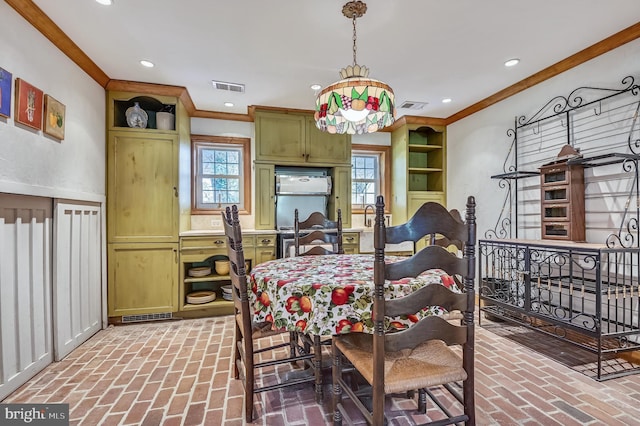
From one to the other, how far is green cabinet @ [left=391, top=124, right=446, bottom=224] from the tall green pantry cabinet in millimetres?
2910

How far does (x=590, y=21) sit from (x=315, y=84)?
2195mm

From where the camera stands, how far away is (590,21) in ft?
7.08

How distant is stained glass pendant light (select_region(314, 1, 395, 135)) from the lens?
1.80 metres

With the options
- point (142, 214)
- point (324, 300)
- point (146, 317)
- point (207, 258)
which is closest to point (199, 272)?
point (207, 258)

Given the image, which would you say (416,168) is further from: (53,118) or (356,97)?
(53,118)

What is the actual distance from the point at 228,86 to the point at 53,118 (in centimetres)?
151

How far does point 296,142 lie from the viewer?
395cm

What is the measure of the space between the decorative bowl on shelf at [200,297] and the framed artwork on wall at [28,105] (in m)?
2.03

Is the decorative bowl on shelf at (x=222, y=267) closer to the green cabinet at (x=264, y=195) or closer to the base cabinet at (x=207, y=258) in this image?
the base cabinet at (x=207, y=258)

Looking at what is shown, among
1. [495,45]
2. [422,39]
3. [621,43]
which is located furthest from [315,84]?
[621,43]

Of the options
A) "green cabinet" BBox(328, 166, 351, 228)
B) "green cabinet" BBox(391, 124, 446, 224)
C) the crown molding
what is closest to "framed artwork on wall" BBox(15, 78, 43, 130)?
"green cabinet" BBox(328, 166, 351, 228)

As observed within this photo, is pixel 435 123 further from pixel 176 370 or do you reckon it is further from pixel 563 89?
pixel 176 370

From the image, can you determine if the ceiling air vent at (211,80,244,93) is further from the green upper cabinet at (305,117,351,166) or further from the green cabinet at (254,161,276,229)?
the green upper cabinet at (305,117,351,166)

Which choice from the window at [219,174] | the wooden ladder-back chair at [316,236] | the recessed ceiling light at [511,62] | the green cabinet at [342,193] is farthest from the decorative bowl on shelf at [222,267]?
the recessed ceiling light at [511,62]
